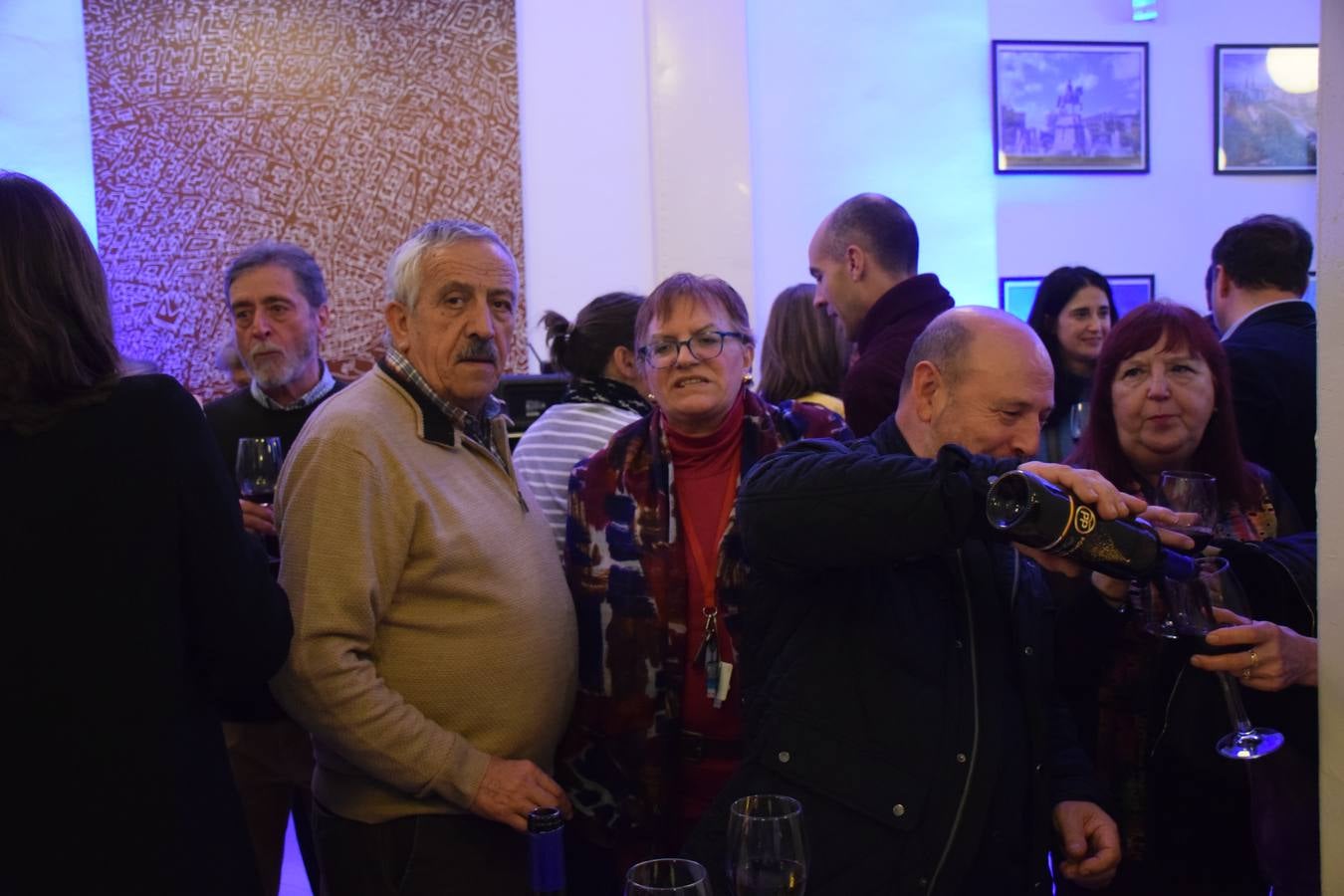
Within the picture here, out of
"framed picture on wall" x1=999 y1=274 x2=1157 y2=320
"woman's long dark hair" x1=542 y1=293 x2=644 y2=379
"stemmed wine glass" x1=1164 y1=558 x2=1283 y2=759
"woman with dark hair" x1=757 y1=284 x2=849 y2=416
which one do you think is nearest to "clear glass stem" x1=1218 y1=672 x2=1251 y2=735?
"stemmed wine glass" x1=1164 y1=558 x2=1283 y2=759

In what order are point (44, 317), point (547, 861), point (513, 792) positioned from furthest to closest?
point (513, 792), point (44, 317), point (547, 861)

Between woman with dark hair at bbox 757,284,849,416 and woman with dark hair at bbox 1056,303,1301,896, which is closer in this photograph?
woman with dark hair at bbox 1056,303,1301,896

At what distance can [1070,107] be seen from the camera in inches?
227

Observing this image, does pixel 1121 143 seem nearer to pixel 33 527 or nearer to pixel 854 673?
pixel 854 673

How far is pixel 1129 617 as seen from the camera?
6.48ft

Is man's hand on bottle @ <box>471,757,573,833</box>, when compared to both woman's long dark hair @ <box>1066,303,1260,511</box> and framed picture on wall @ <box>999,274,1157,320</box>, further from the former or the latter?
framed picture on wall @ <box>999,274,1157,320</box>

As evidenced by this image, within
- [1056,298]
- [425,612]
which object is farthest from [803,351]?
[425,612]

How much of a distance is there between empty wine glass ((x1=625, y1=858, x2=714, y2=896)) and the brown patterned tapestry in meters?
4.16

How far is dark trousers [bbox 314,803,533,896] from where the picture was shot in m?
1.90

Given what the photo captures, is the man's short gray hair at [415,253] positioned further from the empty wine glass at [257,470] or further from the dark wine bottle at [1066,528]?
the dark wine bottle at [1066,528]

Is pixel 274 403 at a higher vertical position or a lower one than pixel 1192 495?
higher

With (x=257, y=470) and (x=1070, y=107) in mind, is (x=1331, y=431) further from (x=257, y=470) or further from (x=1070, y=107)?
(x=1070, y=107)

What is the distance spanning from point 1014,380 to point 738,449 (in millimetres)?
693

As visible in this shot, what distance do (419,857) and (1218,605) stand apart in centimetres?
131
